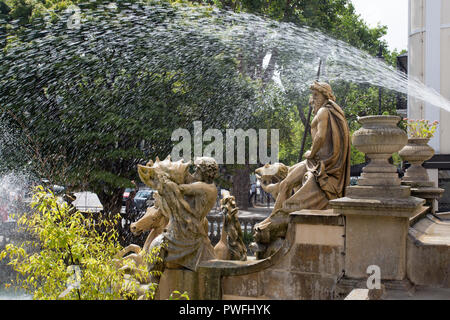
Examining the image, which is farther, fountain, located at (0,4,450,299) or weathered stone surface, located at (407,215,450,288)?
fountain, located at (0,4,450,299)

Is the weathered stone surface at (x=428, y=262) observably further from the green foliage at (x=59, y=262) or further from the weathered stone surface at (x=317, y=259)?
the green foliage at (x=59, y=262)

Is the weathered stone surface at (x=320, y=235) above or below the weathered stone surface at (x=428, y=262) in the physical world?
above

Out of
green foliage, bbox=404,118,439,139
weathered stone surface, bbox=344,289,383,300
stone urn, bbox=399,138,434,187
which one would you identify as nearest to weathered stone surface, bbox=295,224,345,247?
weathered stone surface, bbox=344,289,383,300

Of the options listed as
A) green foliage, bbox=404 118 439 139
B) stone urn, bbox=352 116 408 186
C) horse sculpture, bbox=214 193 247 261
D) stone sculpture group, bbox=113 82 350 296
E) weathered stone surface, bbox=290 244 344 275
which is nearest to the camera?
stone urn, bbox=352 116 408 186

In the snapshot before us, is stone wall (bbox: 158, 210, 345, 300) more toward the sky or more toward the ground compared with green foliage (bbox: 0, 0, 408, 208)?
more toward the ground

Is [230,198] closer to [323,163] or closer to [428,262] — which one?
[323,163]

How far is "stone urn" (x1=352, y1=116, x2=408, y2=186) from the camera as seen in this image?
19.2 feet

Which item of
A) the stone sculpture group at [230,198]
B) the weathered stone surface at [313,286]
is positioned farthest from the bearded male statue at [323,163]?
the weathered stone surface at [313,286]

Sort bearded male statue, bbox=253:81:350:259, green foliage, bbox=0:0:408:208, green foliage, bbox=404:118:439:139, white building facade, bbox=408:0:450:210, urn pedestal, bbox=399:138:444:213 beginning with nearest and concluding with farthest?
bearded male statue, bbox=253:81:350:259
urn pedestal, bbox=399:138:444:213
green foliage, bbox=404:118:439:139
green foliage, bbox=0:0:408:208
white building facade, bbox=408:0:450:210

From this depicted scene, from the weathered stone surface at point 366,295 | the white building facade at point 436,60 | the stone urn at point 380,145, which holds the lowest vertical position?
the weathered stone surface at point 366,295

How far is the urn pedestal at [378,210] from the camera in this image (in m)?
5.66

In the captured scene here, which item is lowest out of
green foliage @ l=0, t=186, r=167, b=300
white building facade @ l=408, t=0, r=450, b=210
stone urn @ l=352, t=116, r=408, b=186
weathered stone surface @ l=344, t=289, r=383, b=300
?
weathered stone surface @ l=344, t=289, r=383, b=300

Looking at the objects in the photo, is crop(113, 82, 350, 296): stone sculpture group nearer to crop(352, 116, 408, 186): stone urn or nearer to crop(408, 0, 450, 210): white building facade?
crop(352, 116, 408, 186): stone urn

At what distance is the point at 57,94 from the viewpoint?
1558 centimetres
